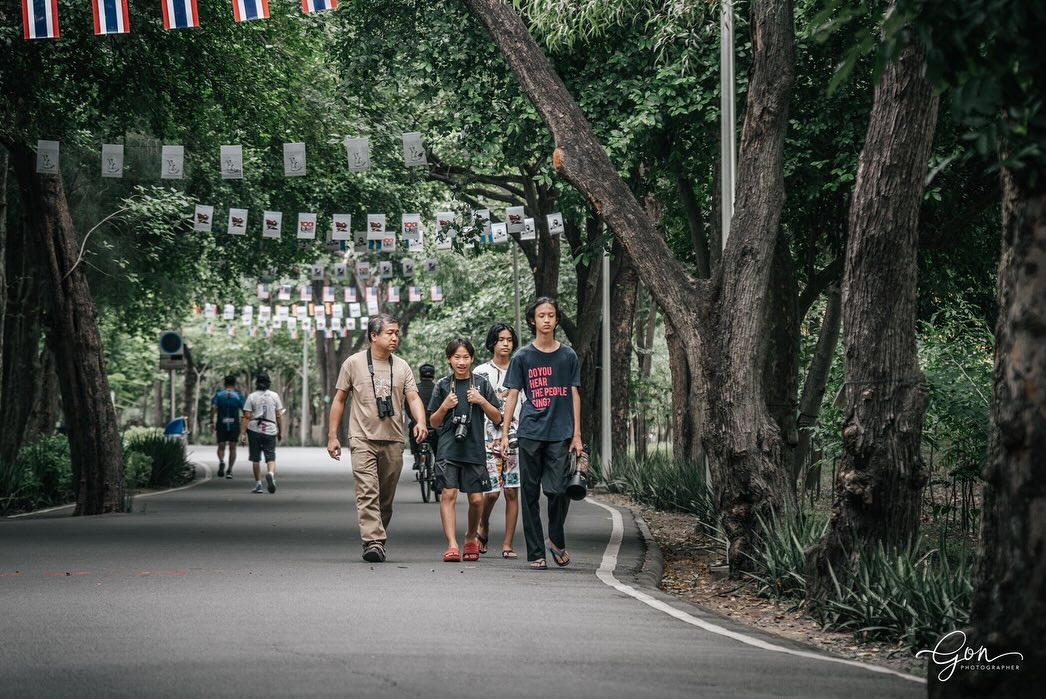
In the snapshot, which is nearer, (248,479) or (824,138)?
(824,138)

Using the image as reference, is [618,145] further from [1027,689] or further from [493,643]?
[1027,689]

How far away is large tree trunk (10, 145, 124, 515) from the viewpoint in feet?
59.2

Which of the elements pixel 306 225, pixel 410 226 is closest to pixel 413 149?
pixel 306 225

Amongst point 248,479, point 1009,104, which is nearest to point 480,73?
point 248,479

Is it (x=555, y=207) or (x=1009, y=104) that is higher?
(x=555, y=207)

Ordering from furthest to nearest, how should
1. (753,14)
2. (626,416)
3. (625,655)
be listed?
(626,416) → (753,14) → (625,655)

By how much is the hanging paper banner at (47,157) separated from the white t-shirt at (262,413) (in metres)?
6.33

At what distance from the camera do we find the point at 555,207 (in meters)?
29.4

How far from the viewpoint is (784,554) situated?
10398 millimetres

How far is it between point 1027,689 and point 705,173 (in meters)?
14.7

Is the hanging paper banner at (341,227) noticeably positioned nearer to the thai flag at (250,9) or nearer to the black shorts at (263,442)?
the black shorts at (263,442)

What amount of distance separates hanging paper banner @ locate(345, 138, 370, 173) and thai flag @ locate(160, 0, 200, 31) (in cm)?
797

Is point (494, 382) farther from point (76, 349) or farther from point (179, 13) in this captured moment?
point (76, 349)

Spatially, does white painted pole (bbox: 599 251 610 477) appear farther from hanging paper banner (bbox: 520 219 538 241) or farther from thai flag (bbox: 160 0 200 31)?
thai flag (bbox: 160 0 200 31)
